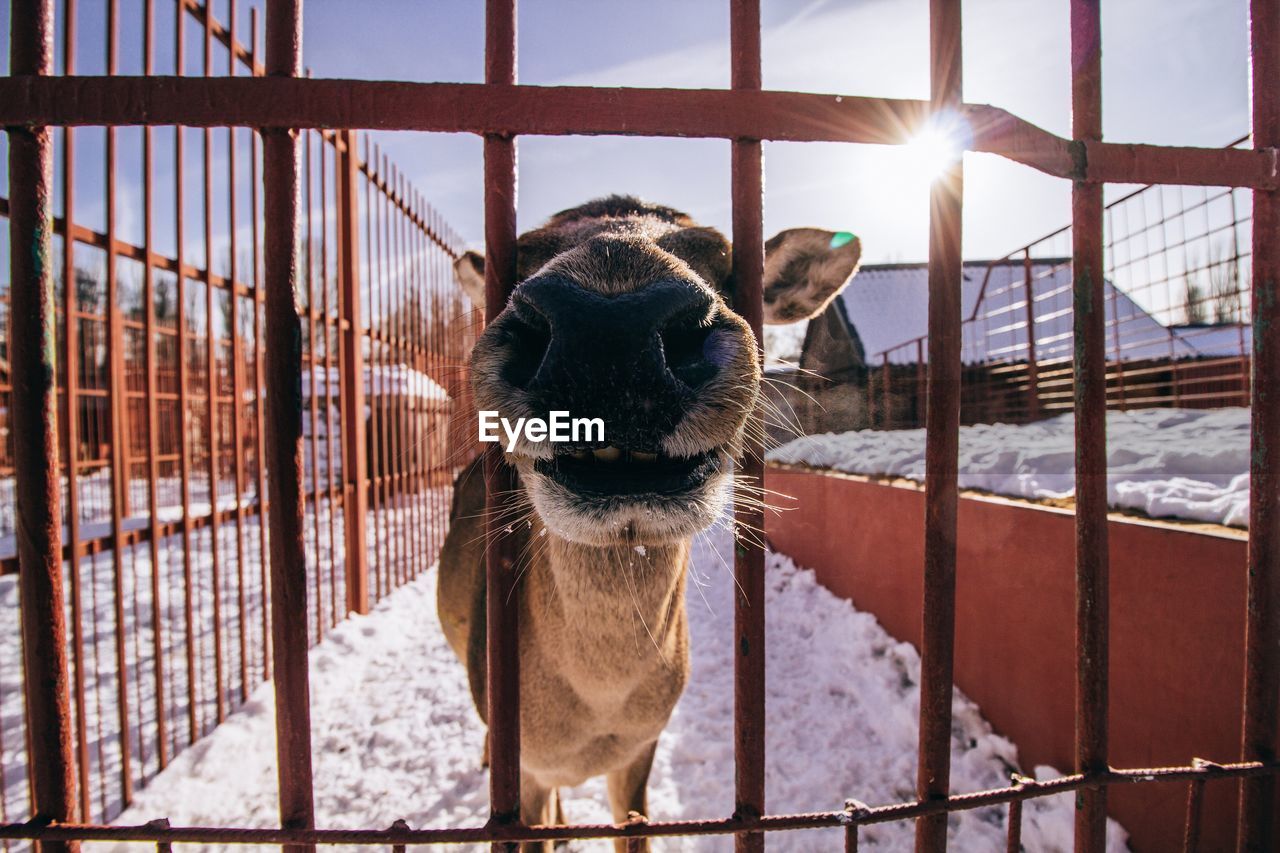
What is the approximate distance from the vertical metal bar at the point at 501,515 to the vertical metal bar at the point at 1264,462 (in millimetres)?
2046

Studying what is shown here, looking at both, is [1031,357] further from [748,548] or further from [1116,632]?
[748,548]

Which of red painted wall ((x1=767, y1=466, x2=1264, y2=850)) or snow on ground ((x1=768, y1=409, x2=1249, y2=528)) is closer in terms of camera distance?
red painted wall ((x1=767, y1=466, x2=1264, y2=850))

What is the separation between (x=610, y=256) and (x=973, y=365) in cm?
550

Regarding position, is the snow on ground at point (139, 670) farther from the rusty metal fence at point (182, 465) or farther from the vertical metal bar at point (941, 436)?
the vertical metal bar at point (941, 436)

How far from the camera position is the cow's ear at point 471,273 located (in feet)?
9.72

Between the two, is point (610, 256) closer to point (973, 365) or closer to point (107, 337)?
point (107, 337)

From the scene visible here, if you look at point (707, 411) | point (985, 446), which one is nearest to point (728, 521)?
point (707, 411)

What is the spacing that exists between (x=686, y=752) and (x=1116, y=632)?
2.62 metres

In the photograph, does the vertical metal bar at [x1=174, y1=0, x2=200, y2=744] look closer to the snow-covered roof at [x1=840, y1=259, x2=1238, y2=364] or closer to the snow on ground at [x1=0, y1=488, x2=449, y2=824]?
the snow on ground at [x1=0, y1=488, x2=449, y2=824]

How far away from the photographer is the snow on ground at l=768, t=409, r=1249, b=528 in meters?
2.47

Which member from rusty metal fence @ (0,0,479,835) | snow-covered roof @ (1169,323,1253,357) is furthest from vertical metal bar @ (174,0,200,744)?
snow-covered roof @ (1169,323,1253,357)

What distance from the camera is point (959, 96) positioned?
4.75ft

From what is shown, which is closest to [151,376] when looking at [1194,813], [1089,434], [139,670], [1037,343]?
[139,670]

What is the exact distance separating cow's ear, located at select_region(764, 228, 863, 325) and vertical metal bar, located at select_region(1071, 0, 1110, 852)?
84 centimetres
